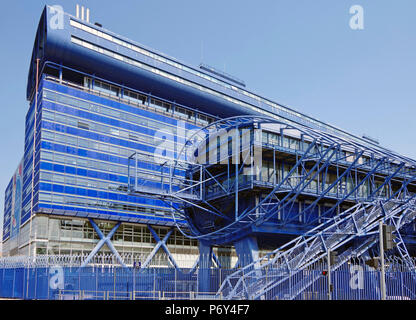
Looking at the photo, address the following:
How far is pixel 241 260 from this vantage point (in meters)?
43.9

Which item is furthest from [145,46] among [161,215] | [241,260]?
[241,260]

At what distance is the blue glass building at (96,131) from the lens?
65250 mm

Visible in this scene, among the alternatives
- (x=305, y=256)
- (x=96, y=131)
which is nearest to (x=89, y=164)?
(x=96, y=131)

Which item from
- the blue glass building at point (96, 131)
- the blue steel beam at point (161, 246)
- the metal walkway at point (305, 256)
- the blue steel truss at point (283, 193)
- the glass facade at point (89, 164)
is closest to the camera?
the metal walkway at point (305, 256)

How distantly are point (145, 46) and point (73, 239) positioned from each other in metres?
35.2

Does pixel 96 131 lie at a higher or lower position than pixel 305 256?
higher

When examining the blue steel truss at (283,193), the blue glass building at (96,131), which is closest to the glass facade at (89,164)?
the blue glass building at (96,131)

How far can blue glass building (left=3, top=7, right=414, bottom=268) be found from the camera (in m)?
65.2

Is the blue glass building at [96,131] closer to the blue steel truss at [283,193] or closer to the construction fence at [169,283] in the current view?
the blue steel truss at [283,193]

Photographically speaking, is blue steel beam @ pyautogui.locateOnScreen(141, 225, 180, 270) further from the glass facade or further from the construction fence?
the construction fence

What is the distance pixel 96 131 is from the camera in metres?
70.7

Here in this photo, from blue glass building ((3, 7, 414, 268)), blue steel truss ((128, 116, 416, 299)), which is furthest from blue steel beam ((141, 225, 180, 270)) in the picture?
blue steel truss ((128, 116, 416, 299))

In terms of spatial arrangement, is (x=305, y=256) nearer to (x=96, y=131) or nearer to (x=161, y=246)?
(x=161, y=246)

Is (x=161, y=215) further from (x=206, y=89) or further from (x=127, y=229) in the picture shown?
(x=206, y=89)
